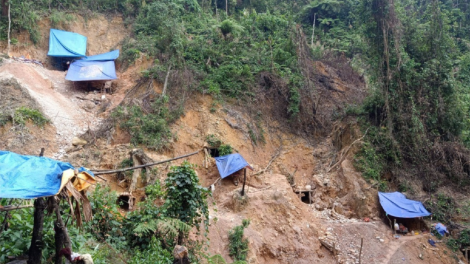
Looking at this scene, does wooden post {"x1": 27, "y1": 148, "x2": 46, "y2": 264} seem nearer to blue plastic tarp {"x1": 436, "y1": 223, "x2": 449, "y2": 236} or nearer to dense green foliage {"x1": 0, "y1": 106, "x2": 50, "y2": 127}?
dense green foliage {"x1": 0, "y1": 106, "x2": 50, "y2": 127}

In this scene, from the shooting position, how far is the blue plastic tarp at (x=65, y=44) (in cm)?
1644

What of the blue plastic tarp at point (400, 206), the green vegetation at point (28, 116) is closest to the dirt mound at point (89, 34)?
the green vegetation at point (28, 116)

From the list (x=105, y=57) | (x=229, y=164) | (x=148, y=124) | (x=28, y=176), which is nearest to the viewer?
(x=28, y=176)

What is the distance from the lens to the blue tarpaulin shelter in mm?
11859

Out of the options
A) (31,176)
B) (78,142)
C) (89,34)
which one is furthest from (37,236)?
(89,34)

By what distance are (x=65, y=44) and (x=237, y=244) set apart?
1355cm

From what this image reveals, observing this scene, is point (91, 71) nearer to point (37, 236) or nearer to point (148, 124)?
point (148, 124)

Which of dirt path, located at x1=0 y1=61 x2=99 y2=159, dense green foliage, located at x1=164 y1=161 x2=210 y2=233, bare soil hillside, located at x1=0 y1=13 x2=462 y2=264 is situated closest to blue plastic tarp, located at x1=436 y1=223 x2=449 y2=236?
bare soil hillside, located at x1=0 y1=13 x2=462 y2=264

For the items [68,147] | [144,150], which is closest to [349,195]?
[144,150]

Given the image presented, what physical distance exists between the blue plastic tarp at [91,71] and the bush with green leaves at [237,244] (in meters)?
9.30

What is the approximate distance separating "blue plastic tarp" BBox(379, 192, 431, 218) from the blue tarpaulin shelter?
204 inches

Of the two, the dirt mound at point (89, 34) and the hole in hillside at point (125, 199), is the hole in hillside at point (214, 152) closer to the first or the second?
the hole in hillside at point (125, 199)

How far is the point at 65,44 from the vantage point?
55.1 feet

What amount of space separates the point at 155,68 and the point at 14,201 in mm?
10078
